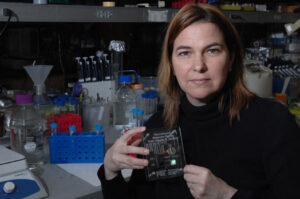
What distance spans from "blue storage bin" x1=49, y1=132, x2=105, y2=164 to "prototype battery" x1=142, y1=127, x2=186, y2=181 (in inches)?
18.1

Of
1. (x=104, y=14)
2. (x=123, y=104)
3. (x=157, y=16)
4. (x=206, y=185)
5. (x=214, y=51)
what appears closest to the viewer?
(x=206, y=185)

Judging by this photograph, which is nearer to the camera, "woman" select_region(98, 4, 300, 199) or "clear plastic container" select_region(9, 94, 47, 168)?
"woman" select_region(98, 4, 300, 199)

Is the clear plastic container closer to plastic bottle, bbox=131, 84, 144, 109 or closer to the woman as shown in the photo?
the woman

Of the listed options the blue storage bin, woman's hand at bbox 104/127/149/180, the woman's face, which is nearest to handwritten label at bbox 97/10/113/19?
the blue storage bin

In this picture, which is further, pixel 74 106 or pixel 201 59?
pixel 74 106

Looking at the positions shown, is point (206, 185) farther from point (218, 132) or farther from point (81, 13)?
point (81, 13)

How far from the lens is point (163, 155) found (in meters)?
1.09

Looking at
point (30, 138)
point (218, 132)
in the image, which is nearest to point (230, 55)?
point (218, 132)

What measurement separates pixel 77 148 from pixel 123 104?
0.76 meters

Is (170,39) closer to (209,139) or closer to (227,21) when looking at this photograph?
(227,21)

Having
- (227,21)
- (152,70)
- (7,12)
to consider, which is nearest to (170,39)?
(227,21)

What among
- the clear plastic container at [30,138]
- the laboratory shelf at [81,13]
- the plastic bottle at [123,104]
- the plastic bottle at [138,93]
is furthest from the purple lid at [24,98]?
the plastic bottle at [138,93]

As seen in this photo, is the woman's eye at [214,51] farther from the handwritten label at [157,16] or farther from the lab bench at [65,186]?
the handwritten label at [157,16]

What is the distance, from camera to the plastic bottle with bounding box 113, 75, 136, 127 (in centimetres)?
216
